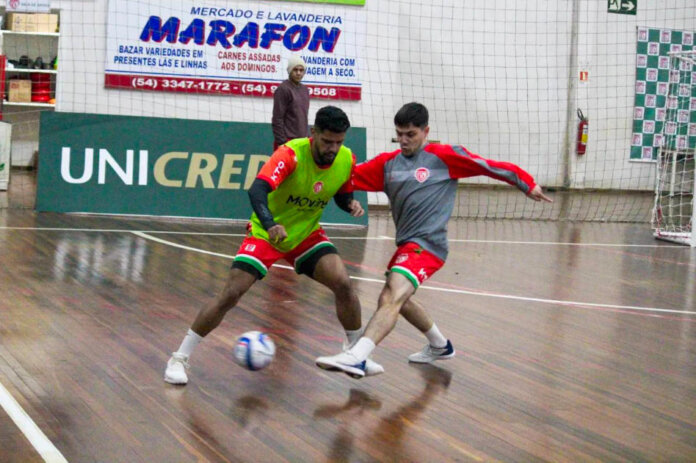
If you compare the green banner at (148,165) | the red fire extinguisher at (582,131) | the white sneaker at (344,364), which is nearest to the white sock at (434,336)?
the white sneaker at (344,364)

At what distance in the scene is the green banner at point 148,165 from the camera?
1402 cm

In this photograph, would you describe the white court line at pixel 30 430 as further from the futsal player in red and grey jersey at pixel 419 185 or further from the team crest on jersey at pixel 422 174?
the team crest on jersey at pixel 422 174

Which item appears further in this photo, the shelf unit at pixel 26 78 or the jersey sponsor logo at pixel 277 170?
the shelf unit at pixel 26 78

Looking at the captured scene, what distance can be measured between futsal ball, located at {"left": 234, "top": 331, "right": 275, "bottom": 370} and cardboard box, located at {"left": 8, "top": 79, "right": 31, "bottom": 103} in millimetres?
15797

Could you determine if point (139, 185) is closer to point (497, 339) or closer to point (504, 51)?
point (497, 339)

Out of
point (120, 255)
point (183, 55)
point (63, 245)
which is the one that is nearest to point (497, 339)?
point (120, 255)

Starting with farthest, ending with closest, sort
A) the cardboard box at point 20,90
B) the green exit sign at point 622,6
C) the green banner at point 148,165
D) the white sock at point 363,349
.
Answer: the green exit sign at point 622,6
the cardboard box at point 20,90
the green banner at point 148,165
the white sock at point 363,349

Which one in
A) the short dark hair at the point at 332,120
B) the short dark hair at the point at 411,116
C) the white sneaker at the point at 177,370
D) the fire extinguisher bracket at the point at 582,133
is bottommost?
the white sneaker at the point at 177,370

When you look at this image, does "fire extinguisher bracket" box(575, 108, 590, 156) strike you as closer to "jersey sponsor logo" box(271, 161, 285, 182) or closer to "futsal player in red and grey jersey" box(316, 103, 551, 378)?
"futsal player in red and grey jersey" box(316, 103, 551, 378)

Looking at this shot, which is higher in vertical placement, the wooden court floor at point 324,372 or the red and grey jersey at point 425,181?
the red and grey jersey at point 425,181

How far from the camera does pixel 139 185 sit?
14.2 metres

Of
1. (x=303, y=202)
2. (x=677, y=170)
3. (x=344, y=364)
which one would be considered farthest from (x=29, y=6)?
(x=344, y=364)

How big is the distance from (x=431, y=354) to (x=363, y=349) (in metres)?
1.14

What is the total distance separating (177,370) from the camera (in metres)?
5.87
